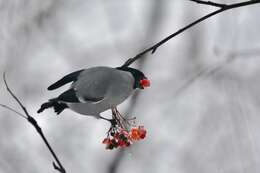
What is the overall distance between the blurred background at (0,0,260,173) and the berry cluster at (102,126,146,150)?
0.93 feet

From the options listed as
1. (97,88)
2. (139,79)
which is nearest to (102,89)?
(97,88)

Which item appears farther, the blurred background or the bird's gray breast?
the blurred background

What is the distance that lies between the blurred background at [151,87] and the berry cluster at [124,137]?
0.28 meters

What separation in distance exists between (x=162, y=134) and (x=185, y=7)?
1185 mm

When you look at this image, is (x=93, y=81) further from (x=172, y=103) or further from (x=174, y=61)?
(x=174, y=61)

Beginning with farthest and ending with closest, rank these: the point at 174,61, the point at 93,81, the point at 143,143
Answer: the point at 174,61, the point at 143,143, the point at 93,81

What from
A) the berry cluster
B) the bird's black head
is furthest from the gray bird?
the berry cluster

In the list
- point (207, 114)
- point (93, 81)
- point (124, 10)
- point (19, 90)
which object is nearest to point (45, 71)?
point (19, 90)

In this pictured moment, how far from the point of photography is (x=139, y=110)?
2.51 m

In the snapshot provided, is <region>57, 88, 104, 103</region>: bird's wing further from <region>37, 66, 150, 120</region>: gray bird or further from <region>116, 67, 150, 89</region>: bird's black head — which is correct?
<region>116, 67, 150, 89</region>: bird's black head

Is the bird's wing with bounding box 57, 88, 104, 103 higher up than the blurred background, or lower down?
higher up

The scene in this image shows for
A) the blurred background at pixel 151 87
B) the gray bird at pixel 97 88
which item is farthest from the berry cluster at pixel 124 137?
the blurred background at pixel 151 87

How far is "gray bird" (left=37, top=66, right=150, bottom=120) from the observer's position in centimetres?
151

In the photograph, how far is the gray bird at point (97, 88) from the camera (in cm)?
151
